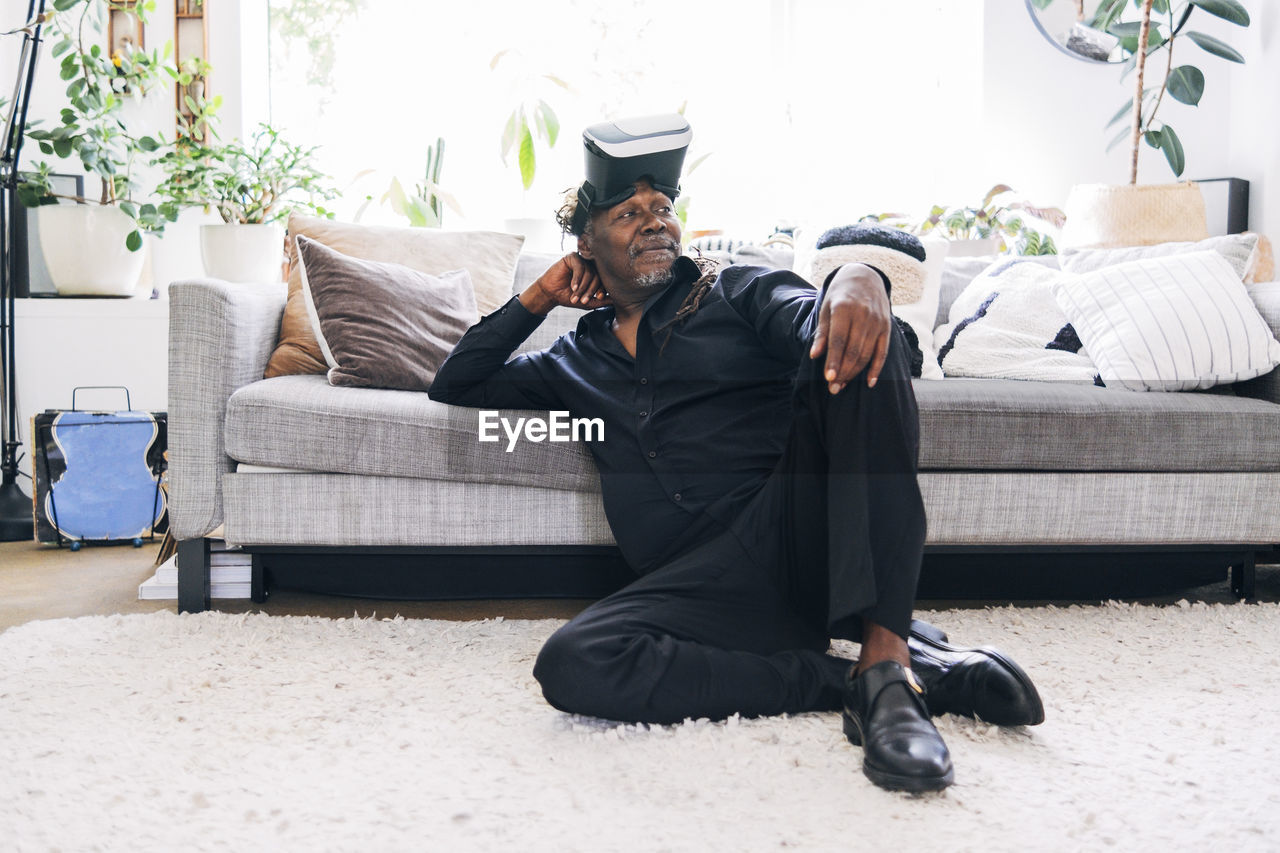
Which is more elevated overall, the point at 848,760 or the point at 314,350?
the point at 314,350

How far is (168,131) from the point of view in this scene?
10.9ft

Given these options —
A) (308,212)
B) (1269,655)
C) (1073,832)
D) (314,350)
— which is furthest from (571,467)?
(308,212)

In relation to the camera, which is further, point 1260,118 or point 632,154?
point 1260,118

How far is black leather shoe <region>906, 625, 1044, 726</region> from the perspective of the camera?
3.99 feet

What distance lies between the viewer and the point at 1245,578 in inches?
78.5

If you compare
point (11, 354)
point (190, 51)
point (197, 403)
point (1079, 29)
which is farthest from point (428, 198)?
point (1079, 29)

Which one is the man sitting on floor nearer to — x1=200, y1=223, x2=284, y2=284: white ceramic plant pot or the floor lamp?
Answer: x1=200, y1=223, x2=284, y2=284: white ceramic plant pot

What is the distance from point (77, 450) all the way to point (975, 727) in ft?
8.01

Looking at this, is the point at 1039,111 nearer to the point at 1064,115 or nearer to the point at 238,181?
the point at 1064,115

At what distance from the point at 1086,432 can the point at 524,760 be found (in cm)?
129

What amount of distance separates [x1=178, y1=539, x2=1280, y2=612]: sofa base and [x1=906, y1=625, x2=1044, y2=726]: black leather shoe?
0.65 meters

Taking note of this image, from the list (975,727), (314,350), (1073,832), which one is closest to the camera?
(1073,832)

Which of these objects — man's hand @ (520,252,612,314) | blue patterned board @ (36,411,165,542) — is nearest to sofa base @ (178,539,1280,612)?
man's hand @ (520,252,612,314)

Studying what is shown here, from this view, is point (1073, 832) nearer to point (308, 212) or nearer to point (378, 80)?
point (308, 212)
